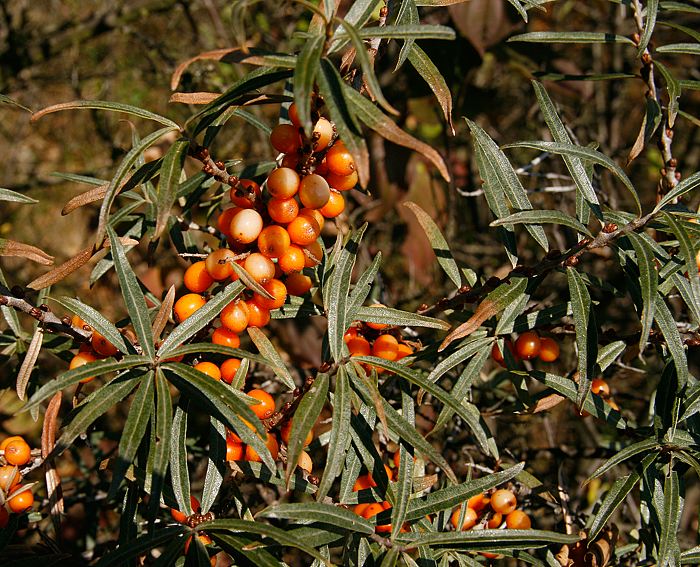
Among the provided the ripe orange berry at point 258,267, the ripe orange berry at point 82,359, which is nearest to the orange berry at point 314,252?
the ripe orange berry at point 258,267

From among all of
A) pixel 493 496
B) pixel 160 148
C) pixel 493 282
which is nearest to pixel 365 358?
pixel 493 282

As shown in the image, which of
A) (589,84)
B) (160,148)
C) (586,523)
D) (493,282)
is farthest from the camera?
(160,148)

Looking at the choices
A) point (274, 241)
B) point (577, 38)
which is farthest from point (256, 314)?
point (577, 38)

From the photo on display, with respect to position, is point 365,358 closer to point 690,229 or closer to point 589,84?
point 690,229

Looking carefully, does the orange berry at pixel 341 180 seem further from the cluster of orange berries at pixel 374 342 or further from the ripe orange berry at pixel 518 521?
the ripe orange berry at pixel 518 521

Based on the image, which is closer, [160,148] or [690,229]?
[690,229]

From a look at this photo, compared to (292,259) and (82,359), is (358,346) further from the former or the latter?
(82,359)

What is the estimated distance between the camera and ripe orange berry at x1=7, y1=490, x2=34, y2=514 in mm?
1145

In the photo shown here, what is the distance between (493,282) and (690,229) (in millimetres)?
334

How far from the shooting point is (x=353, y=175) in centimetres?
104

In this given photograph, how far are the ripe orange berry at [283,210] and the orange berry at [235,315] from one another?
0.16 metres

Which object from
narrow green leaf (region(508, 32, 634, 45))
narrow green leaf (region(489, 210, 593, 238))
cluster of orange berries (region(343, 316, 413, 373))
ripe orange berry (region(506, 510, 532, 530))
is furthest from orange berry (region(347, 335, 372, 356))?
narrow green leaf (region(508, 32, 634, 45))

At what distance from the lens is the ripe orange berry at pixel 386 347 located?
1.19 meters

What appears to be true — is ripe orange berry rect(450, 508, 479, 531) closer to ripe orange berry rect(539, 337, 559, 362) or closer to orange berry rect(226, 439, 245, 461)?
ripe orange berry rect(539, 337, 559, 362)
